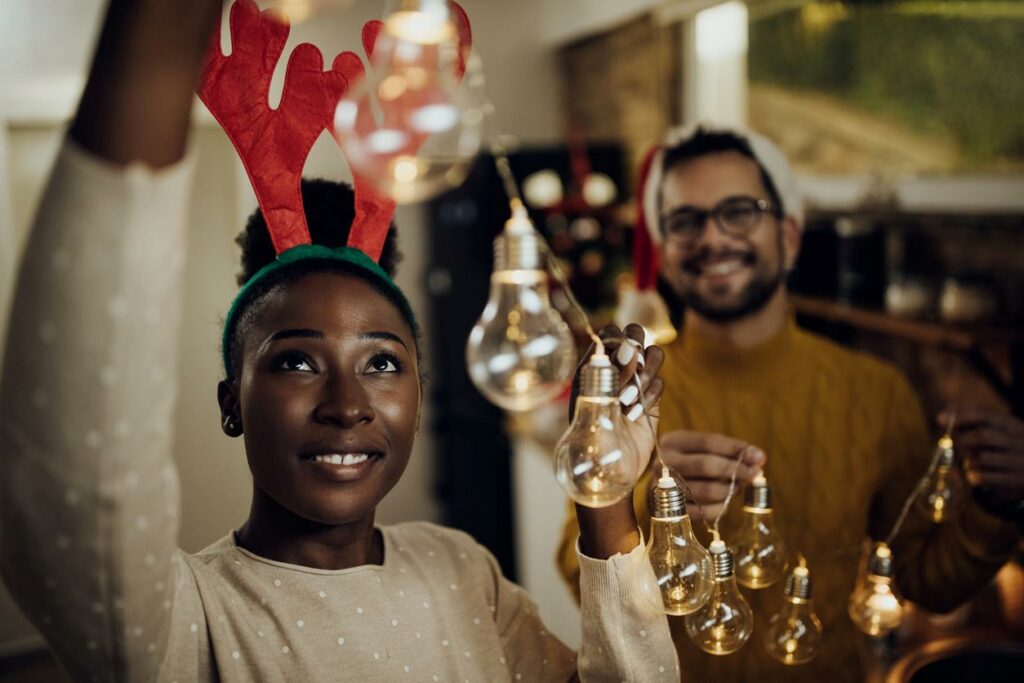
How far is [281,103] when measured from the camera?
0.94 meters

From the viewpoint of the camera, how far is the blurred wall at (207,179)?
104 centimetres

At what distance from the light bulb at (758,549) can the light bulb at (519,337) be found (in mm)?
351

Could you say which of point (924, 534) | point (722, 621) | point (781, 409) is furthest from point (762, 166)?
point (722, 621)

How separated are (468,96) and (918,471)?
1.12m

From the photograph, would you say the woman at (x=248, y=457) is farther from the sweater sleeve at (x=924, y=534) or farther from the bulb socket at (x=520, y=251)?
the sweater sleeve at (x=924, y=534)

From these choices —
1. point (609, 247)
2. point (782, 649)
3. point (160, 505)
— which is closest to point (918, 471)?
point (782, 649)

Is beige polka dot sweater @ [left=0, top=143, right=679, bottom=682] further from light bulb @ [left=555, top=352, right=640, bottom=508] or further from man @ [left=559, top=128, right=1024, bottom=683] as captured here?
man @ [left=559, top=128, right=1024, bottom=683]

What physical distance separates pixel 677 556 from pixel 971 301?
5.89ft

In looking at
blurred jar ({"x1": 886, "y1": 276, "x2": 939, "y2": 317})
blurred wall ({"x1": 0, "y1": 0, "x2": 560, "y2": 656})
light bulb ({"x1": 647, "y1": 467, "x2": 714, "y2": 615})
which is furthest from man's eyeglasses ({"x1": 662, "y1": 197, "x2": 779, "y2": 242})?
blurred jar ({"x1": 886, "y1": 276, "x2": 939, "y2": 317})

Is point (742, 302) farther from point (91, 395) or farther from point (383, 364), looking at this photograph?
point (91, 395)

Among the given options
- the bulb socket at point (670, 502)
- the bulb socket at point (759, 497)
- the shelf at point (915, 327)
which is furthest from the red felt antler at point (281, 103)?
the shelf at point (915, 327)

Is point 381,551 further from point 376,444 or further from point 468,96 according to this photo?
point 468,96

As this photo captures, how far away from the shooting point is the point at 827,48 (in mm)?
3010

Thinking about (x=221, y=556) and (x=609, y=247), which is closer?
(x=221, y=556)
